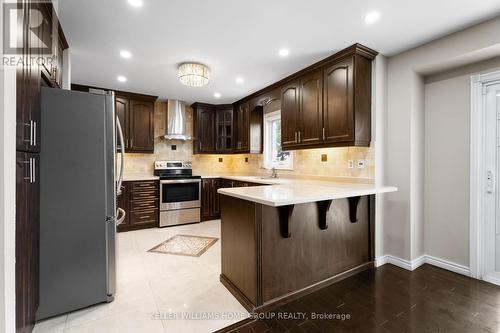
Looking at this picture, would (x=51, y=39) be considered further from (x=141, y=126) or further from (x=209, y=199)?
(x=209, y=199)

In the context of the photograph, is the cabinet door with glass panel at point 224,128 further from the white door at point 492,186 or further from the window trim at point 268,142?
the white door at point 492,186

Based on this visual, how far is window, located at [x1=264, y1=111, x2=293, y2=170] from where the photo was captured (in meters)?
4.32

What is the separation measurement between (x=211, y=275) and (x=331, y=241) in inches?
50.7

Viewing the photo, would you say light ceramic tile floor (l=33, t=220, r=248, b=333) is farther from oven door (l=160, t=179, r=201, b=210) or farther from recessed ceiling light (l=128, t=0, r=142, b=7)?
recessed ceiling light (l=128, t=0, r=142, b=7)

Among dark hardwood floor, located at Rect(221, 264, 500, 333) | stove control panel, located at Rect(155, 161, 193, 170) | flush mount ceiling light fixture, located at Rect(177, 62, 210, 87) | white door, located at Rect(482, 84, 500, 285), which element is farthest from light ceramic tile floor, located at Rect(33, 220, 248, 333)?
white door, located at Rect(482, 84, 500, 285)

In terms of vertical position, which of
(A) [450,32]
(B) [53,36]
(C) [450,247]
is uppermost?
(A) [450,32]

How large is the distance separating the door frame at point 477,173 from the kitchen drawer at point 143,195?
440 cm

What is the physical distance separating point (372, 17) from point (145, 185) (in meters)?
3.93

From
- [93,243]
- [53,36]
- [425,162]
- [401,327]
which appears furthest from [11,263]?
[425,162]

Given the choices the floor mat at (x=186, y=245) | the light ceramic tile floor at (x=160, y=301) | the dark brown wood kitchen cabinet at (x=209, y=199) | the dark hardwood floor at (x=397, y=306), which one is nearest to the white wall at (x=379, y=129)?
the dark hardwood floor at (x=397, y=306)

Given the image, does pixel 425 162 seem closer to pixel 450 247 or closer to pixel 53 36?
pixel 450 247

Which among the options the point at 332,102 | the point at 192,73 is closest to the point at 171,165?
the point at 192,73

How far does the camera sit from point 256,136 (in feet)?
15.2

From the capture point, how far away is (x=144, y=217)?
412cm
